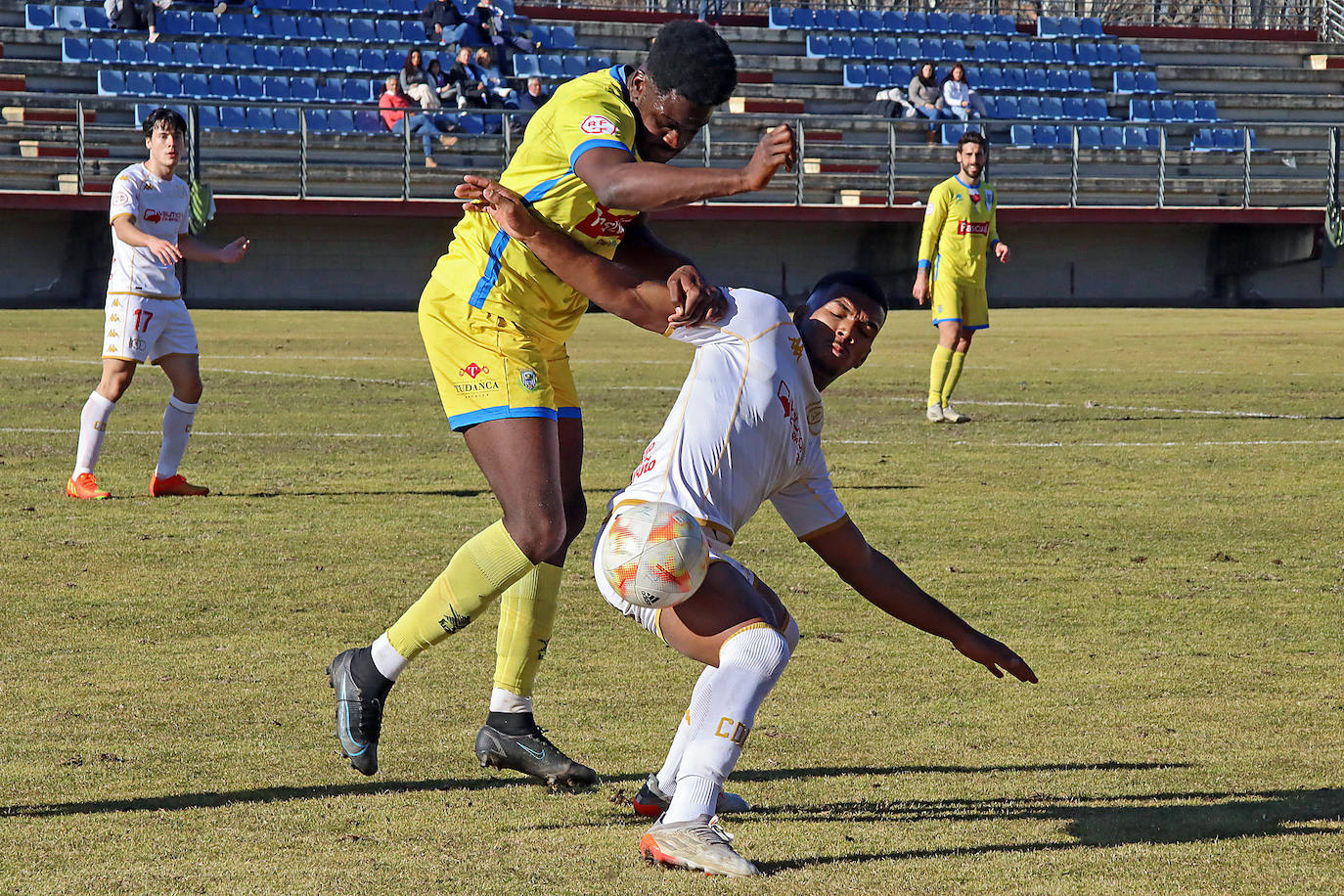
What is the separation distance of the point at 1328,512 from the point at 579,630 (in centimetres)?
517

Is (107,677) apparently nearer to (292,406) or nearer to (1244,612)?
(1244,612)

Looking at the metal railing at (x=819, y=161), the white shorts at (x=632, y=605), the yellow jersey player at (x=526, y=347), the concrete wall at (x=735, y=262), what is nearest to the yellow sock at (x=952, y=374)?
the yellow jersey player at (x=526, y=347)

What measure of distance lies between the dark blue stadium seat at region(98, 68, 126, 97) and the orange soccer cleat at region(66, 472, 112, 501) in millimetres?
22617

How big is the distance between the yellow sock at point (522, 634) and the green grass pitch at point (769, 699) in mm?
284

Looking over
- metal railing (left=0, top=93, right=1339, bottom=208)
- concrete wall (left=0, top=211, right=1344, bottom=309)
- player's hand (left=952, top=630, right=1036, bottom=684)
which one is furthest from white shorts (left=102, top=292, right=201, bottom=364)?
concrete wall (left=0, top=211, right=1344, bottom=309)

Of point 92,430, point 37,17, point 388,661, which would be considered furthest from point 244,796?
point 37,17

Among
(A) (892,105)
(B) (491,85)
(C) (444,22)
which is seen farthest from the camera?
(A) (892,105)

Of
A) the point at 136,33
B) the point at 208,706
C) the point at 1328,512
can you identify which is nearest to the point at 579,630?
the point at 208,706

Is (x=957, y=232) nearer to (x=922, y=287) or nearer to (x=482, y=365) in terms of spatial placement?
(x=922, y=287)

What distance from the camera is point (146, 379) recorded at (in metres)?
17.5

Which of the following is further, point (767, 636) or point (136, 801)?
point (136, 801)

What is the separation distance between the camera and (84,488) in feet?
32.4

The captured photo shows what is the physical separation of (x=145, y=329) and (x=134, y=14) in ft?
80.6

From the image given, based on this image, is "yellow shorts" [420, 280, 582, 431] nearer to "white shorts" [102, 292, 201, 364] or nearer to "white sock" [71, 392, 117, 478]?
"white shorts" [102, 292, 201, 364]
